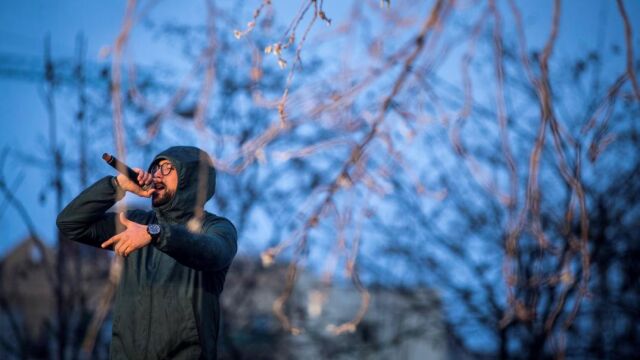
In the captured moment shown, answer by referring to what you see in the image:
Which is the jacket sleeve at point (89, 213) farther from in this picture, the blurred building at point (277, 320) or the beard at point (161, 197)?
the blurred building at point (277, 320)

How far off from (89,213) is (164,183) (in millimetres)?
318

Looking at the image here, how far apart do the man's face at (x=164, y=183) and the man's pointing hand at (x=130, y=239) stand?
567 millimetres

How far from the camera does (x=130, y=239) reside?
2615 mm

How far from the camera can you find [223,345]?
12.1m

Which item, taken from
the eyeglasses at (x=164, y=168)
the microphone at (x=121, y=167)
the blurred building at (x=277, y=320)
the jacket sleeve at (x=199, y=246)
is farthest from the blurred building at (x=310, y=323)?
the microphone at (x=121, y=167)

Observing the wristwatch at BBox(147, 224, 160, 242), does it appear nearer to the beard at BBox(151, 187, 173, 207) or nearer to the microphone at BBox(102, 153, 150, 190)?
the microphone at BBox(102, 153, 150, 190)

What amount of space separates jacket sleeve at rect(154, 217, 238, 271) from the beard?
0.62ft

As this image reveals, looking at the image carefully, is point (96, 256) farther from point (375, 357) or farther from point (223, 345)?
point (375, 357)

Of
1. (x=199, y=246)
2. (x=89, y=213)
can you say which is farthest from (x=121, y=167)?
(x=89, y=213)

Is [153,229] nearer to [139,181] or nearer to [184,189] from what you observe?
[139,181]

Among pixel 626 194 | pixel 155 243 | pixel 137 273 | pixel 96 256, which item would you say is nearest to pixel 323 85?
pixel 155 243

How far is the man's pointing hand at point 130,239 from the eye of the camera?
8.52 feet

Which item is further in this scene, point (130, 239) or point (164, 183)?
point (164, 183)

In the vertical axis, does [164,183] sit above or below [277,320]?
above
